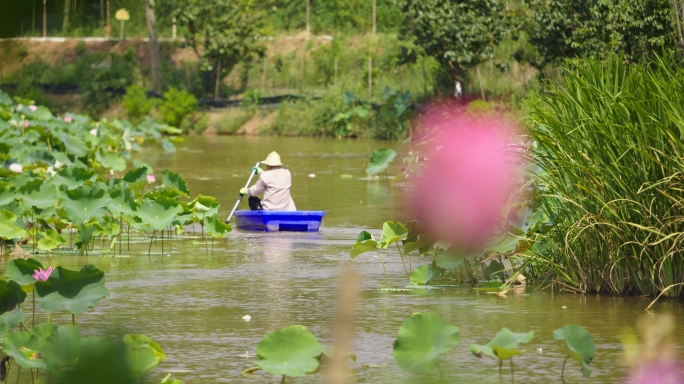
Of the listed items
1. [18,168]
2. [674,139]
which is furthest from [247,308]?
[18,168]

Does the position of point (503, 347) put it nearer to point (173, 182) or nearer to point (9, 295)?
point (9, 295)

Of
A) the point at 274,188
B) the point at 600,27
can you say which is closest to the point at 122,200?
the point at 274,188

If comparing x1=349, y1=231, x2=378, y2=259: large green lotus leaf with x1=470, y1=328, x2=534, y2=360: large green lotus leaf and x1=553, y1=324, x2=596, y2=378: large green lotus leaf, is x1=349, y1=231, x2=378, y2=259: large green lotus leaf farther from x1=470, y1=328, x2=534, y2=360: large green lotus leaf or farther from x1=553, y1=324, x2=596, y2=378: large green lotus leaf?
x1=553, y1=324, x2=596, y2=378: large green lotus leaf

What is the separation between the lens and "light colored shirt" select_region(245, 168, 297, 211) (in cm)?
1240

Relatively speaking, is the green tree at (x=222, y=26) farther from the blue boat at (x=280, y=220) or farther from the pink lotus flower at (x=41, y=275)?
the pink lotus flower at (x=41, y=275)

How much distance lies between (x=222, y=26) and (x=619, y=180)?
3139cm

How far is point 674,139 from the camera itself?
6734 mm

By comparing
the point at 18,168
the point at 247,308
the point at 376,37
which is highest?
the point at 376,37

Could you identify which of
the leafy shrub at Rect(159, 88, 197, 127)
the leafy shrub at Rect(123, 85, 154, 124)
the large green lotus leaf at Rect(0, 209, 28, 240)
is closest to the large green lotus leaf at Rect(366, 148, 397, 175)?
the large green lotus leaf at Rect(0, 209, 28, 240)

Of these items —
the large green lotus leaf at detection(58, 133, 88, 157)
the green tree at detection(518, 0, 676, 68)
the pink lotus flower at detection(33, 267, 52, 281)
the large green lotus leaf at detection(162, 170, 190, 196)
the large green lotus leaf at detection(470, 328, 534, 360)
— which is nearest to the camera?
the large green lotus leaf at detection(470, 328, 534, 360)

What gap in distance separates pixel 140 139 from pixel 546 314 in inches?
780

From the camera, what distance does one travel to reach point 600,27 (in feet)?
62.0

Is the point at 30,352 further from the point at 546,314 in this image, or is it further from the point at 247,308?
the point at 546,314

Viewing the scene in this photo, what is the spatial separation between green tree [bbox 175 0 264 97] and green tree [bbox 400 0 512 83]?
34.5ft
